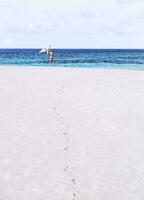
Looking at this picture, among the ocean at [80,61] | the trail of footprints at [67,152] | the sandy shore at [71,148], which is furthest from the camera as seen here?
the ocean at [80,61]

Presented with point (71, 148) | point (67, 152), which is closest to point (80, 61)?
point (71, 148)

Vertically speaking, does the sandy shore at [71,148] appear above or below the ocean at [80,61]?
above

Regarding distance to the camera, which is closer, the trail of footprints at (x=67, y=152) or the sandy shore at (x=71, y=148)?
the trail of footprints at (x=67, y=152)

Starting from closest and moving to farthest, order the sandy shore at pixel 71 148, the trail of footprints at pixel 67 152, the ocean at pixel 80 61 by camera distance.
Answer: the trail of footprints at pixel 67 152 < the sandy shore at pixel 71 148 < the ocean at pixel 80 61

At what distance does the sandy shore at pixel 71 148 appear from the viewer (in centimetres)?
644

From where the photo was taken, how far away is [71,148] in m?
8.55

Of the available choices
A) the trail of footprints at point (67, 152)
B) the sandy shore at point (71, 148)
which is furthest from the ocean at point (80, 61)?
the trail of footprints at point (67, 152)

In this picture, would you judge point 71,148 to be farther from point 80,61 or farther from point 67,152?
point 80,61

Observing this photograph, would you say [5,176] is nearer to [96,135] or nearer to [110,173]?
[110,173]

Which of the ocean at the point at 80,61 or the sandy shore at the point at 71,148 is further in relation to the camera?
the ocean at the point at 80,61

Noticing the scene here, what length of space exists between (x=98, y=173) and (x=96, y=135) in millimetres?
2615

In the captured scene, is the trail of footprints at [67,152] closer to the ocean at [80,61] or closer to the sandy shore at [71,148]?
the sandy shore at [71,148]

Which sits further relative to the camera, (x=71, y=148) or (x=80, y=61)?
(x=80, y=61)

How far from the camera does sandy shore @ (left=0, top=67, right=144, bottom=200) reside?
6.44 m
